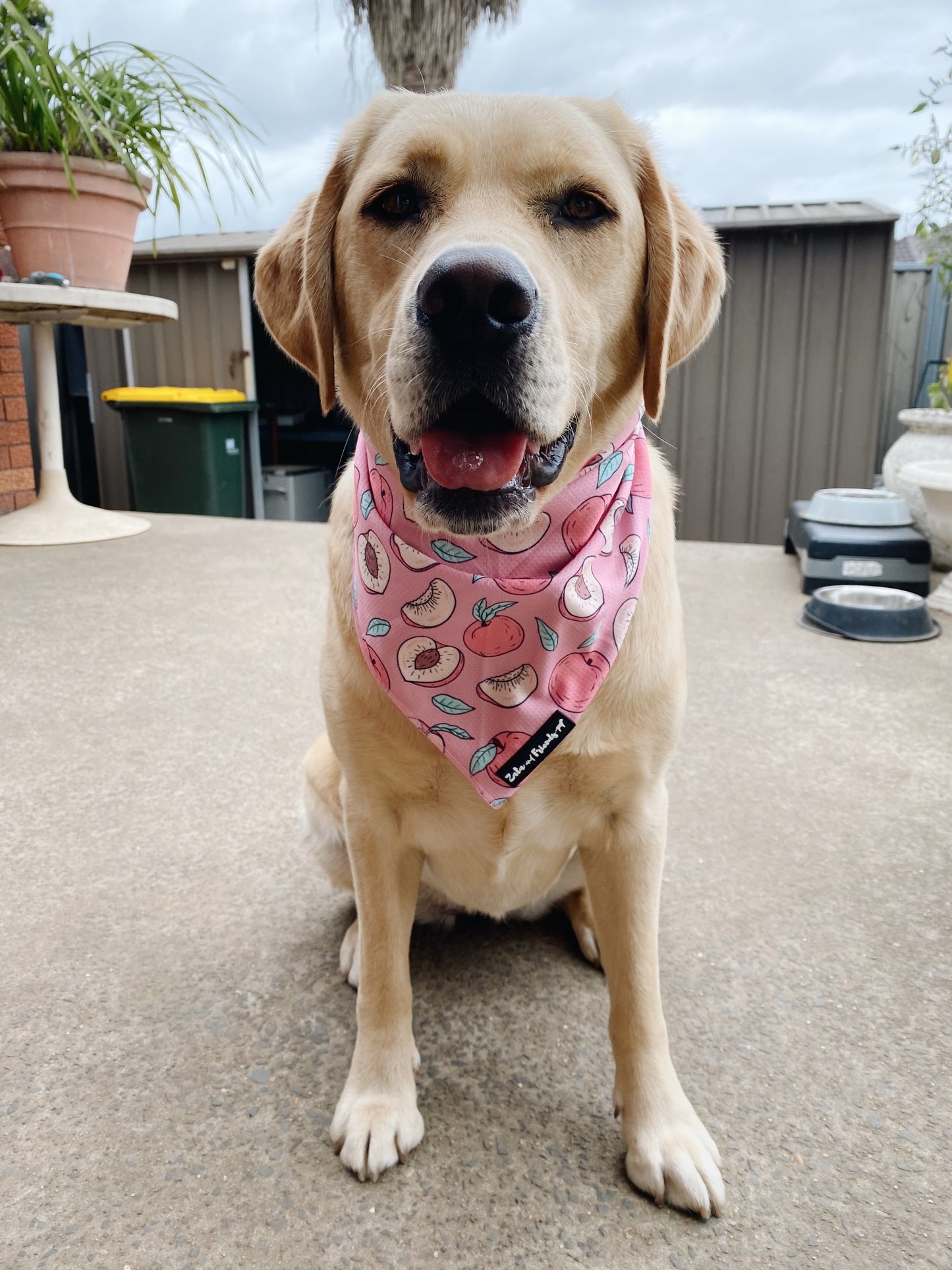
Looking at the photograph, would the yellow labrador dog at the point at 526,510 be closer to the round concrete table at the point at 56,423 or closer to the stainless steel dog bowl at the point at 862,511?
the stainless steel dog bowl at the point at 862,511

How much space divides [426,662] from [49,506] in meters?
4.55

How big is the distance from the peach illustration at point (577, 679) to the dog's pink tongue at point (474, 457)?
293 millimetres

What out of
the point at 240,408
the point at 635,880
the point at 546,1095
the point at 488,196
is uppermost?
the point at 488,196

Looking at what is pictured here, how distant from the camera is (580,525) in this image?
1.37 m

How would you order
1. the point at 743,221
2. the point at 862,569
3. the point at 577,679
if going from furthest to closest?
the point at 743,221
the point at 862,569
the point at 577,679

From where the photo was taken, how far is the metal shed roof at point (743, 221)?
6598 millimetres

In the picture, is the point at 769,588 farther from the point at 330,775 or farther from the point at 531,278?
the point at 531,278

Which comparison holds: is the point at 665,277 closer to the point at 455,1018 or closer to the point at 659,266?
the point at 659,266

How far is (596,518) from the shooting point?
1375 millimetres

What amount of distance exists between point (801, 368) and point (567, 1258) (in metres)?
6.94

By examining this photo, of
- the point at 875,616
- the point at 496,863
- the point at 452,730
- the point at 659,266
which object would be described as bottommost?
the point at 875,616

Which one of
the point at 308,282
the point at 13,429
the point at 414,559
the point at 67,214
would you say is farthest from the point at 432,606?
the point at 13,429

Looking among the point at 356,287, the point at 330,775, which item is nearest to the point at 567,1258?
the point at 330,775

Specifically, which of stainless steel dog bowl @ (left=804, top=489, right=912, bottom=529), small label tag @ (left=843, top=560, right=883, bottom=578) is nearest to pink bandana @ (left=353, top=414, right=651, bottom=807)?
small label tag @ (left=843, top=560, right=883, bottom=578)
